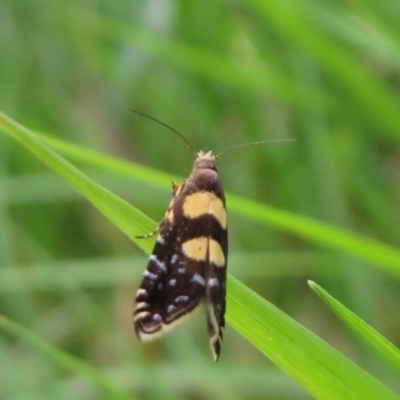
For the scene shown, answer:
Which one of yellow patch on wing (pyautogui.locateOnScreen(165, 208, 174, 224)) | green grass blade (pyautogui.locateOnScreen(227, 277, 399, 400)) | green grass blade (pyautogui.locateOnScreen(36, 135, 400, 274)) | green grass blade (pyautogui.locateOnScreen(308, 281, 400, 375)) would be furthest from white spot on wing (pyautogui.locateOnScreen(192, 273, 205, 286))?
green grass blade (pyautogui.locateOnScreen(308, 281, 400, 375))

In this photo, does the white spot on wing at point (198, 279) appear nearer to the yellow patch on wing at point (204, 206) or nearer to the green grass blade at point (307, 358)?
the yellow patch on wing at point (204, 206)

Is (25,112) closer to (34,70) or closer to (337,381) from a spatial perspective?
(34,70)


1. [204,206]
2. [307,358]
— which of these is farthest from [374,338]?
[204,206]

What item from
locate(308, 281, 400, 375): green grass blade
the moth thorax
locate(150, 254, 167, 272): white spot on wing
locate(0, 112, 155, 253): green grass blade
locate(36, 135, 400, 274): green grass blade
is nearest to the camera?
locate(308, 281, 400, 375): green grass blade

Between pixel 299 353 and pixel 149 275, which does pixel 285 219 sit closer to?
pixel 149 275

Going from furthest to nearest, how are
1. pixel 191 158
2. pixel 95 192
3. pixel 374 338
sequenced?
pixel 191 158
pixel 95 192
pixel 374 338

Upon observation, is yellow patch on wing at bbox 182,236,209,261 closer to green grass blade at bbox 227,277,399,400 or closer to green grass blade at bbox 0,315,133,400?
green grass blade at bbox 0,315,133,400
